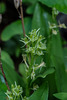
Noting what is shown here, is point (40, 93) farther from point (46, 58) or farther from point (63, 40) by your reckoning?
point (63, 40)

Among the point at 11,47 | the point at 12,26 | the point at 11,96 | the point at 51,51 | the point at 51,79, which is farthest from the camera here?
the point at 11,47

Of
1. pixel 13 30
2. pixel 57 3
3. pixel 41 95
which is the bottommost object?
pixel 41 95

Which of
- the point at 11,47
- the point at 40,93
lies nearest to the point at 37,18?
the point at 40,93

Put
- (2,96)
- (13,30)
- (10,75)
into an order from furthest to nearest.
→ (13,30) → (10,75) → (2,96)

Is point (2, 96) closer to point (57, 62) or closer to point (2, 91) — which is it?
point (2, 91)

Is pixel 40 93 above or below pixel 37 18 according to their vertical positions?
below

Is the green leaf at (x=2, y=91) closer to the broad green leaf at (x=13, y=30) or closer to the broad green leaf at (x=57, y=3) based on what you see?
the broad green leaf at (x=57, y=3)

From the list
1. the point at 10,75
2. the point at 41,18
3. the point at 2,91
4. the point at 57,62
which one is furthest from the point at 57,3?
the point at 2,91

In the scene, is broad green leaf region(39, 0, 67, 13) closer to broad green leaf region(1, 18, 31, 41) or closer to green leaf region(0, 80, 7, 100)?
broad green leaf region(1, 18, 31, 41)

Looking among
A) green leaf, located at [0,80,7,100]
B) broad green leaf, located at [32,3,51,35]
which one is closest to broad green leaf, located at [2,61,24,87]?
green leaf, located at [0,80,7,100]
